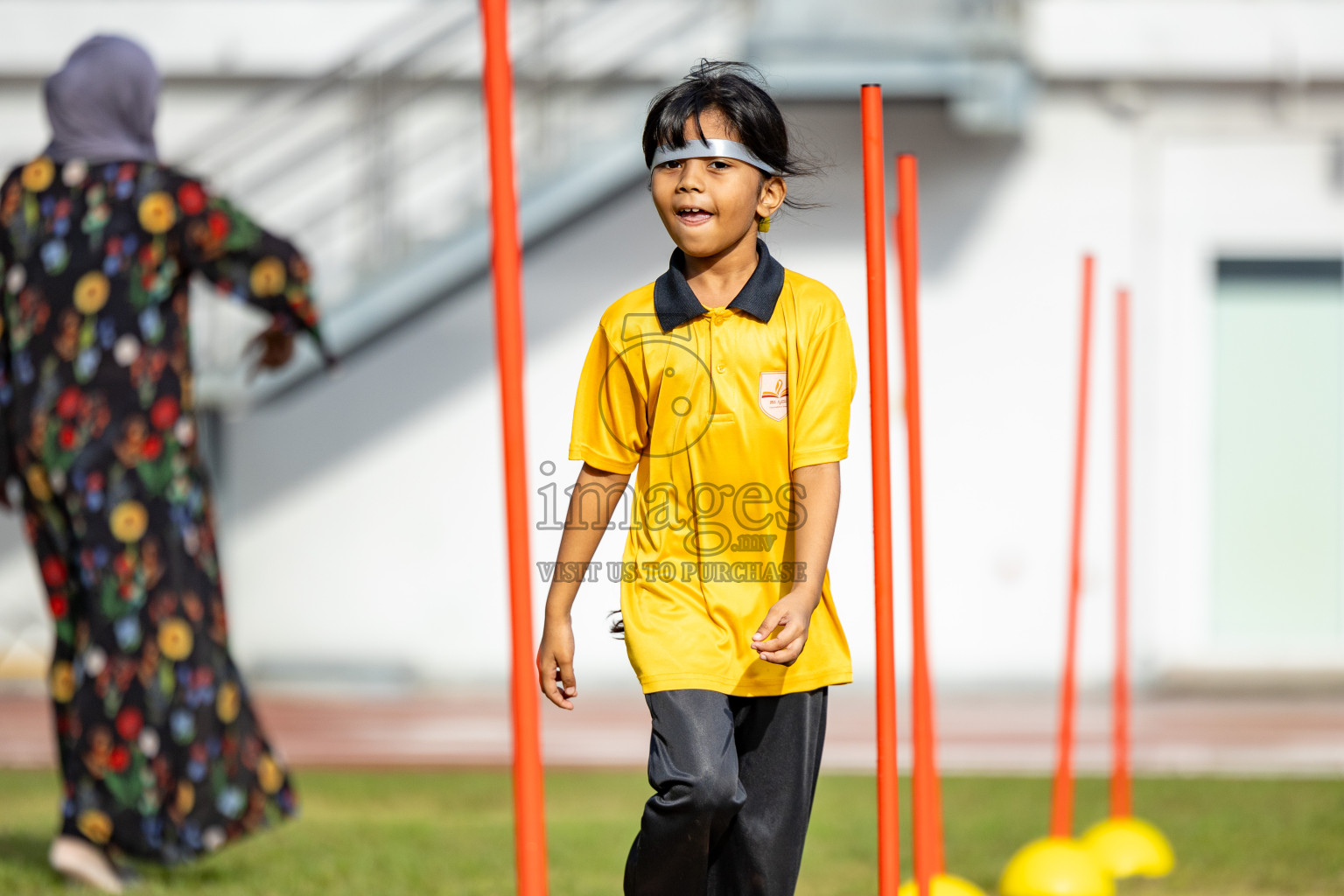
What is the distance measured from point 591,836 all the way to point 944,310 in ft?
17.9

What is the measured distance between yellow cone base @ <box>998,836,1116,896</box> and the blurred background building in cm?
511

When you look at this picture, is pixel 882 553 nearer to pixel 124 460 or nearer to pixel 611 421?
pixel 611 421

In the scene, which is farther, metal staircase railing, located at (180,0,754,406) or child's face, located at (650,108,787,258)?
metal staircase railing, located at (180,0,754,406)

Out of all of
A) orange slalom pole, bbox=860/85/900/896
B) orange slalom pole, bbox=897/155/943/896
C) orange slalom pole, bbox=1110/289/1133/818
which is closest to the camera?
orange slalom pole, bbox=860/85/900/896

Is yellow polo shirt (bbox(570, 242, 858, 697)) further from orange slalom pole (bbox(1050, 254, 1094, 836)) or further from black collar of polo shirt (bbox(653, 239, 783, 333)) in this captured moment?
orange slalom pole (bbox(1050, 254, 1094, 836))

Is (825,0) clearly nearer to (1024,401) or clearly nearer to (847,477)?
(1024,401)

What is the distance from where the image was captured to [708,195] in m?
2.38

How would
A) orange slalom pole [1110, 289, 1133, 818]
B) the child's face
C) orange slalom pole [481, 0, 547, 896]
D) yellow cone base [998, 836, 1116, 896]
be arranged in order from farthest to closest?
orange slalom pole [1110, 289, 1133, 818] < yellow cone base [998, 836, 1116, 896] < the child's face < orange slalom pole [481, 0, 547, 896]

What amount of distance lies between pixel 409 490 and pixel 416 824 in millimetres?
4776

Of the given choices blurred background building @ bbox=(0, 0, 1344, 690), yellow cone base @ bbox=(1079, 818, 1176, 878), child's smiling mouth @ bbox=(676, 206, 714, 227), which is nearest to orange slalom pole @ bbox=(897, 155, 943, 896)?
child's smiling mouth @ bbox=(676, 206, 714, 227)

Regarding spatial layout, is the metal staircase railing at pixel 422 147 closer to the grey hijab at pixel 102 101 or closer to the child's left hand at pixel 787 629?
the grey hijab at pixel 102 101

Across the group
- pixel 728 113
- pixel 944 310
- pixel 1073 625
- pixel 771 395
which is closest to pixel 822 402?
pixel 771 395

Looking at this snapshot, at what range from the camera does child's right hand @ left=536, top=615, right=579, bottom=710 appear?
245 cm

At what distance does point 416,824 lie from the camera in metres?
5.73
